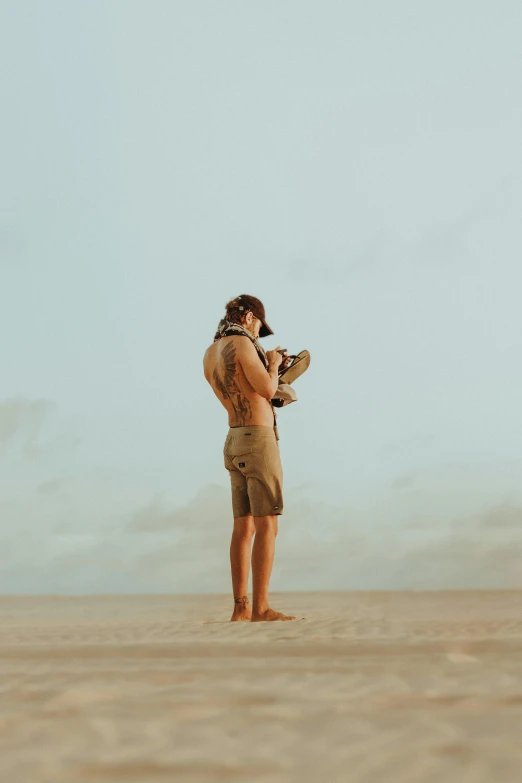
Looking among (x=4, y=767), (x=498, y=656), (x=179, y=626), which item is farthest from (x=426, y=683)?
(x=179, y=626)

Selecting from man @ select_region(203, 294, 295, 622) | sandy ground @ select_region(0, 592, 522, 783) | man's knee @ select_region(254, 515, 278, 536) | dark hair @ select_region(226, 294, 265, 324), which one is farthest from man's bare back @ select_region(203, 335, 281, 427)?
sandy ground @ select_region(0, 592, 522, 783)

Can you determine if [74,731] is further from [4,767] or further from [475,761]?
[475,761]

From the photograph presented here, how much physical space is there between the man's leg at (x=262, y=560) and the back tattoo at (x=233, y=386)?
2.21 feet

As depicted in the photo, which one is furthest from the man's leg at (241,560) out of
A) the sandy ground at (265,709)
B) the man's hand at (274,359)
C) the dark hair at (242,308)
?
the sandy ground at (265,709)

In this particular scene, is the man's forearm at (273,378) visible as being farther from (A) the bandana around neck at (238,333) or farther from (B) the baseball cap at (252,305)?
(B) the baseball cap at (252,305)

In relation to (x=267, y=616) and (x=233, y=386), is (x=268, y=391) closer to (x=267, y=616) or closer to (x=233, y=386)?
(x=233, y=386)

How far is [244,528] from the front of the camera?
6.41 metres

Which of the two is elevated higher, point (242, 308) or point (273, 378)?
point (242, 308)

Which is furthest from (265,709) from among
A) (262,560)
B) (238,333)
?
(238,333)

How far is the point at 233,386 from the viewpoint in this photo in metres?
6.37

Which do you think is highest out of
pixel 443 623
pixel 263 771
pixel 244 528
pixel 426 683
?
pixel 244 528

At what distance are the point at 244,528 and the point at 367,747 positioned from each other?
4.21 meters

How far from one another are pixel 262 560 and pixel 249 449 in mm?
716

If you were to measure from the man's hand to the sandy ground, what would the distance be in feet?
7.07
